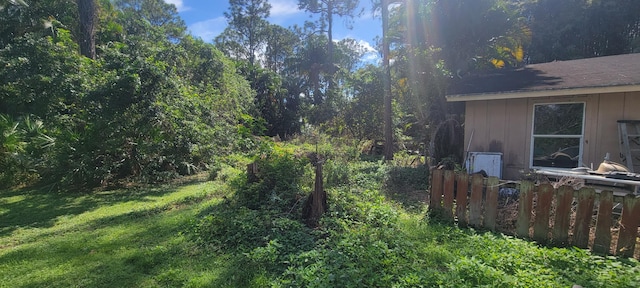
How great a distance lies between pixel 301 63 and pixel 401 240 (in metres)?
26.4

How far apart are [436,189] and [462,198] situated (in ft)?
1.42

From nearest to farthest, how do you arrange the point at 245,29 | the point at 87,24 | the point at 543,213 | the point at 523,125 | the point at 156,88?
1. the point at 543,213
2. the point at 523,125
3. the point at 156,88
4. the point at 87,24
5. the point at 245,29

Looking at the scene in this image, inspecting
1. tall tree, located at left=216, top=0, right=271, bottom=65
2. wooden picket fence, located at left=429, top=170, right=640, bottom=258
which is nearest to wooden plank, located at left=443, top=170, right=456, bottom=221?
wooden picket fence, located at left=429, top=170, right=640, bottom=258

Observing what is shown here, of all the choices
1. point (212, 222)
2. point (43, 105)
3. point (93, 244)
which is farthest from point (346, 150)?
point (43, 105)

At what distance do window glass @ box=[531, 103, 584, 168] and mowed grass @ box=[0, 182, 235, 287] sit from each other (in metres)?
7.47

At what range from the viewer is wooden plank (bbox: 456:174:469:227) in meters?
4.57

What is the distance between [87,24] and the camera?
10.3 meters

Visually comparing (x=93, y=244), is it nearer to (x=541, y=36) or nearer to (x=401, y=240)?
(x=401, y=240)

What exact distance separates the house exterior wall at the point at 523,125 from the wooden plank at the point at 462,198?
3.73 metres

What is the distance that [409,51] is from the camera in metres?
11.6

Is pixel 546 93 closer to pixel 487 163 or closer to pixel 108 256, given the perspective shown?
pixel 487 163

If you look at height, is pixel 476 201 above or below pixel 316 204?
above

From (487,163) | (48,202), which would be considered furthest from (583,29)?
(48,202)

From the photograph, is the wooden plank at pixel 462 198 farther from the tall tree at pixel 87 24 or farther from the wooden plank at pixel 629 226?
the tall tree at pixel 87 24
